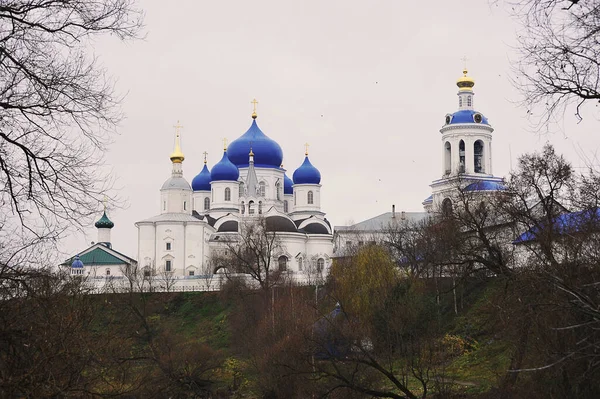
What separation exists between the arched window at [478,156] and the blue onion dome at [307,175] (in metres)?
16.0

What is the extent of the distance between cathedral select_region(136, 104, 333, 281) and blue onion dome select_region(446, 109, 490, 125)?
11.4 m

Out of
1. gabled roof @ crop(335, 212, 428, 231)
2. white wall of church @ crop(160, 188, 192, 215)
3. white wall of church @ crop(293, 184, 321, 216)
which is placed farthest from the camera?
white wall of church @ crop(293, 184, 321, 216)

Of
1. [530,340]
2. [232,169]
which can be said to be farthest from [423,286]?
[232,169]

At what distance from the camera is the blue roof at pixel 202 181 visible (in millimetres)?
70375

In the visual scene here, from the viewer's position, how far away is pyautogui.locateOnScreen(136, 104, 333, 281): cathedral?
5991cm

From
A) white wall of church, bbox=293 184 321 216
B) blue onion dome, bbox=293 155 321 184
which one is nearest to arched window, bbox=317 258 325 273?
white wall of church, bbox=293 184 321 216

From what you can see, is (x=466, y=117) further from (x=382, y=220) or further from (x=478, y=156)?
(x=382, y=220)

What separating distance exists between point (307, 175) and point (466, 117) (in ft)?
54.9

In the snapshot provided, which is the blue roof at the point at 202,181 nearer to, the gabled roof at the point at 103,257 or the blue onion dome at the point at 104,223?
the blue onion dome at the point at 104,223

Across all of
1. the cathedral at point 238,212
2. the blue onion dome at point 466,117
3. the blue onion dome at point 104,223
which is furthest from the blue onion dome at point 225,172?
the blue onion dome at point 466,117

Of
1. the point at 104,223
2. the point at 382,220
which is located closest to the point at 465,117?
the point at 382,220

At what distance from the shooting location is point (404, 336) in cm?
2664

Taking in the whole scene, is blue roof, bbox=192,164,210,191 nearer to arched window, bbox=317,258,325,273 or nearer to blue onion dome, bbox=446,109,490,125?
arched window, bbox=317,258,325,273

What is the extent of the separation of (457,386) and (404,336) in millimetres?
4231
